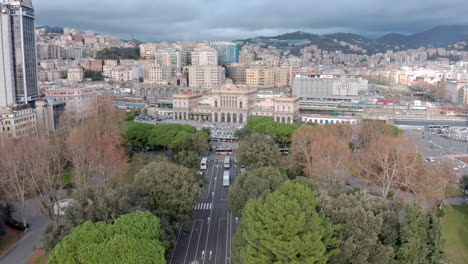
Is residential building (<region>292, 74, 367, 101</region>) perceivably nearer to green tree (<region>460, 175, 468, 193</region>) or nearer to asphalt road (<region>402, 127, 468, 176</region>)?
asphalt road (<region>402, 127, 468, 176</region>)

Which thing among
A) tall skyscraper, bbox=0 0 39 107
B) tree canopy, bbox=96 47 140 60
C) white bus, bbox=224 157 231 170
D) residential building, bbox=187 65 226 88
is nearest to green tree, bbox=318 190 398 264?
white bus, bbox=224 157 231 170

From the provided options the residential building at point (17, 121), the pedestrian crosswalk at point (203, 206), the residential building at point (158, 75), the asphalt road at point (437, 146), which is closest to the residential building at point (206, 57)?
the residential building at point (158, 75)

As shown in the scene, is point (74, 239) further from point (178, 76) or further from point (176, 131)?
point (178, 76)

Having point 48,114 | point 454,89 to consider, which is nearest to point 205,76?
point 48,114

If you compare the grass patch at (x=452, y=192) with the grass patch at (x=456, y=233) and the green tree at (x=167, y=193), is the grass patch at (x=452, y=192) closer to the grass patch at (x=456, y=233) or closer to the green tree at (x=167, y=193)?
the grass patch at (x=456, y=233)

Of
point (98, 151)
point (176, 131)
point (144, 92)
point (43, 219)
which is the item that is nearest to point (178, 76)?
point (144, 92)

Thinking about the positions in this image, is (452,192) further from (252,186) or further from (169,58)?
(169,58)
